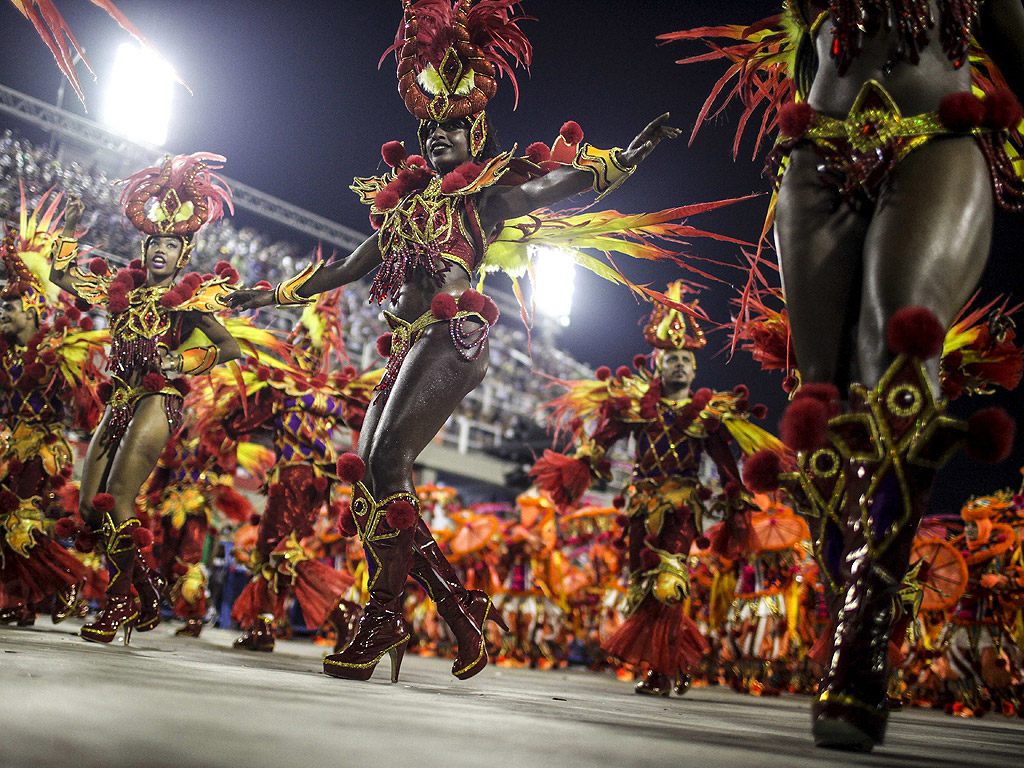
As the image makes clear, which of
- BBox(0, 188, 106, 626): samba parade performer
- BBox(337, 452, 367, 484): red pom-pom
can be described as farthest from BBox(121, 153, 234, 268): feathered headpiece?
BBox(337, 452, 367, 484): red pom-pom

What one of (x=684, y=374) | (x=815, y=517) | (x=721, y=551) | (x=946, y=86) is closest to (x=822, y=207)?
(x=946, y=86)

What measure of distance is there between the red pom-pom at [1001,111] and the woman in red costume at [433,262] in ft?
5.02

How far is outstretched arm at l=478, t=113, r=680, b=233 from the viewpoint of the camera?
3.30m

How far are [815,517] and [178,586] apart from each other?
6021 millimetres

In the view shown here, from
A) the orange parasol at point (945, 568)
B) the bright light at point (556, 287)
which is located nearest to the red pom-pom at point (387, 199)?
the orange parasol at point (945, 568)

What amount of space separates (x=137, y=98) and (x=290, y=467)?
15172mm

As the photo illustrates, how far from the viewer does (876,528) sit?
161cm

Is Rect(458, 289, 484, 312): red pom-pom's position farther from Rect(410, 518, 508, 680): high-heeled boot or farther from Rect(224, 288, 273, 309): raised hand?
Rect(224, 288, 273, 309): raised hand

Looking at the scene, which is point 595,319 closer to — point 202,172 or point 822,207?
point 202,172

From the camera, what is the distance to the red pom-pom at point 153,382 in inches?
176

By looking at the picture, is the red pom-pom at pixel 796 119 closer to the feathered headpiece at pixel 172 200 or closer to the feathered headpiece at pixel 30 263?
the feathered headpiece at pixel 172 200

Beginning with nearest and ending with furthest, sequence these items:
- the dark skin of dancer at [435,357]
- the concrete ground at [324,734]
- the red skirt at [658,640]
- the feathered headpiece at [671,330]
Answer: the concrete ground at [324,734] < the dark skin of dancer at [435,357] < the red skirt at [658,640] < the feathered headpiece at [671,330]

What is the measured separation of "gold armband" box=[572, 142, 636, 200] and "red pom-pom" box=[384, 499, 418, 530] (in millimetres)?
1380

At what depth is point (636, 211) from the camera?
11.7ft
